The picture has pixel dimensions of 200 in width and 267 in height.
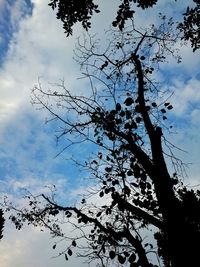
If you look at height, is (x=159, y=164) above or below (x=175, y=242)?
above

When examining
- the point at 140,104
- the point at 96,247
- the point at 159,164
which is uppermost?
the point at 140,104

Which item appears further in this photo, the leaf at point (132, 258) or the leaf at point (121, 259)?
the leaf at point (121, 259)

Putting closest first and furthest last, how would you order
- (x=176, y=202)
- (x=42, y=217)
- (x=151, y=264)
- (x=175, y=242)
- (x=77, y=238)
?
(x=175, y=242) → (x=176, y=202) → (x=151, y=264) → (x=77, y=238) → (x=42, y=217)

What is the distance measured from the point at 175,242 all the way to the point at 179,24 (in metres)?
5.93

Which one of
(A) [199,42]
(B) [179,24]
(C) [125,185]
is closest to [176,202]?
(C) [125,185]

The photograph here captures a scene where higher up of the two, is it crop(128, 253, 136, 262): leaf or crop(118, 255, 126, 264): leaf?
crop(118, 255, 126, 264): leaf

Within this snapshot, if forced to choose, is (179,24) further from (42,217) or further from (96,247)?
(42,217)

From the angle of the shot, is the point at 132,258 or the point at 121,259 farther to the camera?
the point at 121,259

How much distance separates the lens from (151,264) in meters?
8.31

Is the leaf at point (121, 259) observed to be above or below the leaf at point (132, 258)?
above

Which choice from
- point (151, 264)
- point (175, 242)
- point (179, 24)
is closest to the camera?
point (175, 242)

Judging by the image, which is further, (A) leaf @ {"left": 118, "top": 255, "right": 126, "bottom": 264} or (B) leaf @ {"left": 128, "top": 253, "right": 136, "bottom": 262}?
(A) leaf @ {"left": 118, "top": 255, "right": 126, "bottom": 264}

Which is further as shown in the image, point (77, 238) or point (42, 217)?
point (42, 217)

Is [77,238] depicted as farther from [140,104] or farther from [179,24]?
[179,24]
